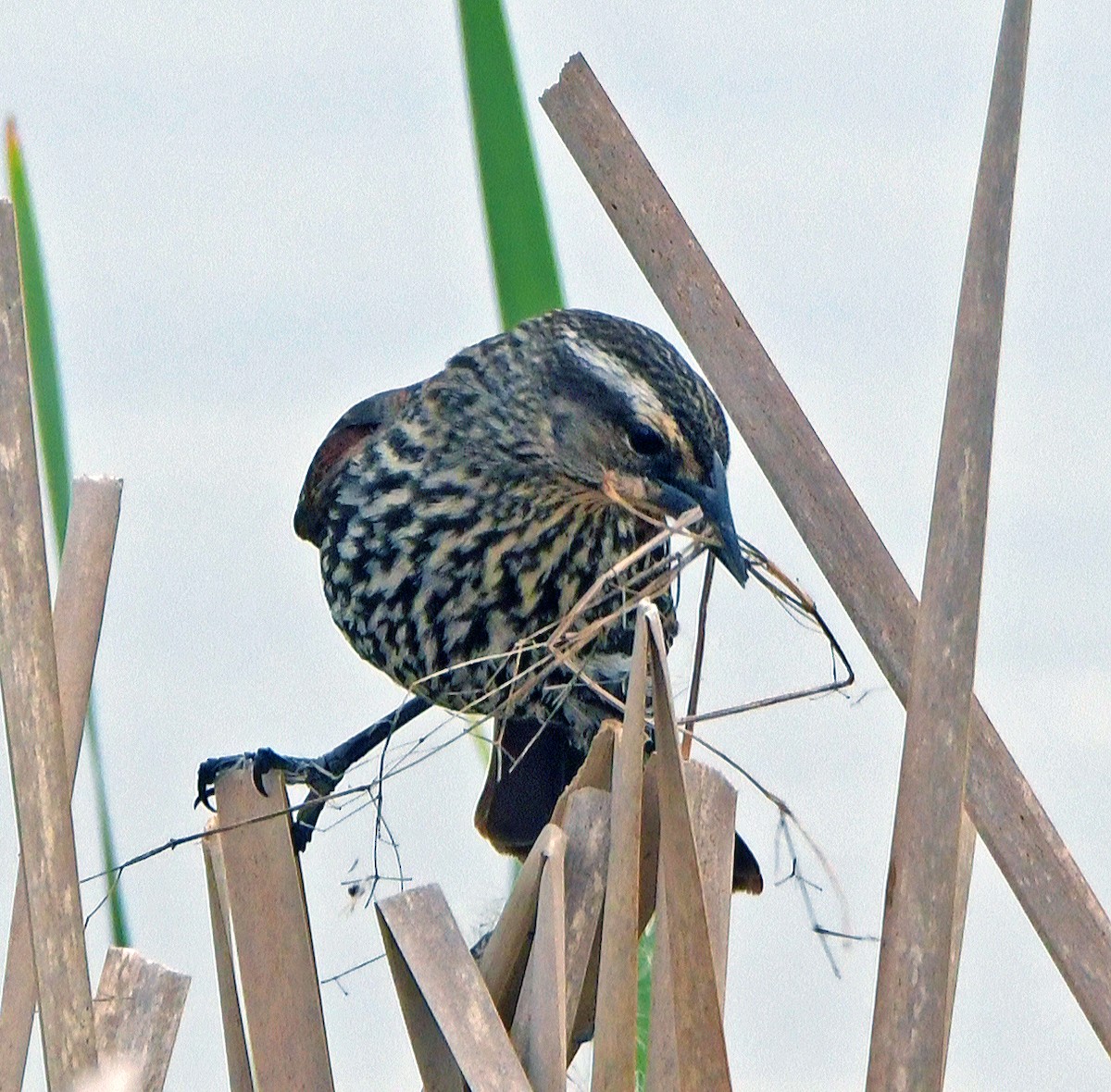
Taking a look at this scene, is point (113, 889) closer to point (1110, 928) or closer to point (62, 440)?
point (62, 440)

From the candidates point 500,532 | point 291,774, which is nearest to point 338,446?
point 500,532

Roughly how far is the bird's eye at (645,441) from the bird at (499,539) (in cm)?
5

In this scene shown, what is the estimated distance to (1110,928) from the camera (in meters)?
1.36

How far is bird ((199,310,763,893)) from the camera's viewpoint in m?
2.21

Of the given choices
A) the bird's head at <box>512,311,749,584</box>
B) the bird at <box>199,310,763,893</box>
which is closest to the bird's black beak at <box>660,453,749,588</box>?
the bird's head at <box>512,311,749,584</box>

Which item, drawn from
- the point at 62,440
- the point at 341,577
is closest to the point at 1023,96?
the point at 62,440

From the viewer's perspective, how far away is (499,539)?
7.65ft

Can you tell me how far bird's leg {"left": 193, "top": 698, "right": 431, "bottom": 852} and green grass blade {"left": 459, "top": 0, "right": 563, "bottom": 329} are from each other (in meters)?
0.46

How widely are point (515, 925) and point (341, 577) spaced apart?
3.51ft

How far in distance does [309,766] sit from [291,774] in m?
0.03

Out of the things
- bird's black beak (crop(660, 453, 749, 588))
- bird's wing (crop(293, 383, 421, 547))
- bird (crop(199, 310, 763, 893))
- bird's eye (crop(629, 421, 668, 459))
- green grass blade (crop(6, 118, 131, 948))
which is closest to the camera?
bird's black beak (crop(660, 453, 749, 588))

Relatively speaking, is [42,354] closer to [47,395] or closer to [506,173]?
[47,395]

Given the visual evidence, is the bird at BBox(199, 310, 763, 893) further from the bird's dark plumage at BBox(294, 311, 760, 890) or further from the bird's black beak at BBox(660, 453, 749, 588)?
the bird's black beak at BBox(660, 453, 749, 588)

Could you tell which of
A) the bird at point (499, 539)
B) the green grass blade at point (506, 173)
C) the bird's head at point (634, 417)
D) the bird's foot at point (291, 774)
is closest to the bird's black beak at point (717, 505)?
the bird's head at point (634, 417)
